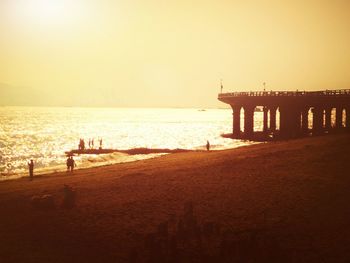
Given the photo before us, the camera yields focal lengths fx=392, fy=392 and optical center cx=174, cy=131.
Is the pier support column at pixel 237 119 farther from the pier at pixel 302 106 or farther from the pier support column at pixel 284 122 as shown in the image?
the pier support column at pixel 284 122

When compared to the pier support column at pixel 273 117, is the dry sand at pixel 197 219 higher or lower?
lower

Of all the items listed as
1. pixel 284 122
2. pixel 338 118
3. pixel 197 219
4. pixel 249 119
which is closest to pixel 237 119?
pixel 249 119

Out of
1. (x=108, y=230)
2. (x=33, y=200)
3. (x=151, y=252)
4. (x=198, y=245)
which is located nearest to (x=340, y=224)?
(x=198, y=245)

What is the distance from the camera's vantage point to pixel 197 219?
15734mm

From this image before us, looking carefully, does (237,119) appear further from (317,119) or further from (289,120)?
(317,119)

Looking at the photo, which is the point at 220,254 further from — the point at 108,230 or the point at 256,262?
the point at 108,230

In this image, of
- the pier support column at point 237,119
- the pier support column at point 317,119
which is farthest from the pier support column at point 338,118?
Result: the pier support column at point 237,119

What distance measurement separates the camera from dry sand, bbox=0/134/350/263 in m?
12.9

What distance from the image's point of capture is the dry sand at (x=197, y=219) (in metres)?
12.9

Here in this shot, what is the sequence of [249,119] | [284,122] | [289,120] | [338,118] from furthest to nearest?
[249,119] → [338,118] → [284,122] → [289,120]

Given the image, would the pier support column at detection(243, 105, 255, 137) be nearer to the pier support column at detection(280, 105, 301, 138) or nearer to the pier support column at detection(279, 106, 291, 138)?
the pier support column at detection(279, 106, 291, 138)

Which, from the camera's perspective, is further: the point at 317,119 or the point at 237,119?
the point at 237,119

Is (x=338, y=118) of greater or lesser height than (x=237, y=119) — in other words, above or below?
above

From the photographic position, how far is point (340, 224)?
1471 cm
